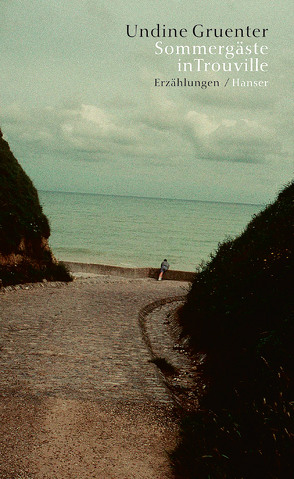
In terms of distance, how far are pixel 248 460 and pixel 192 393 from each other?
3.23 m

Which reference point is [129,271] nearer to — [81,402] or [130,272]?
[130,272]

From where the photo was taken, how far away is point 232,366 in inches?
251

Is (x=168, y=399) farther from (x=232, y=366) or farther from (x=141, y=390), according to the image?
(x=232, y=366)

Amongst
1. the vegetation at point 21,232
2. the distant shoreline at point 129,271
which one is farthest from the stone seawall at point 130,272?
the vegetation at point 21,232

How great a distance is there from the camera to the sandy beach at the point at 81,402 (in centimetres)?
450

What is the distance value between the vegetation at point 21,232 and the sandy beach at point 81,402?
5927 millimetres

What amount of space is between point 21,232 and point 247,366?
14.5 metres

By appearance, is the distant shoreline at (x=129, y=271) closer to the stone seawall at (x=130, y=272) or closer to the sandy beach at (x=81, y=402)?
the stone seawall at (x=130, y=272)

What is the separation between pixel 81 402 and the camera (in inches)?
235

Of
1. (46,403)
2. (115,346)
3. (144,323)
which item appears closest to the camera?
(46,403)

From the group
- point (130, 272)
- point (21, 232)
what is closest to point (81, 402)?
point (21, 232)

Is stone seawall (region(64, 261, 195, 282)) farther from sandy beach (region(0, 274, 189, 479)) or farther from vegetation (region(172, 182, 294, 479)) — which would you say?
vegetation (region(172, 182, 294, 479))

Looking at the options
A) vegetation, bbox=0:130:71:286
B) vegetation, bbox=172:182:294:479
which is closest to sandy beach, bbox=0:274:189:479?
vegetation, bbox=172:182:294:479

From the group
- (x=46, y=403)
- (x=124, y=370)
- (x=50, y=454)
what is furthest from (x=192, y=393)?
(x=50, y=454)
